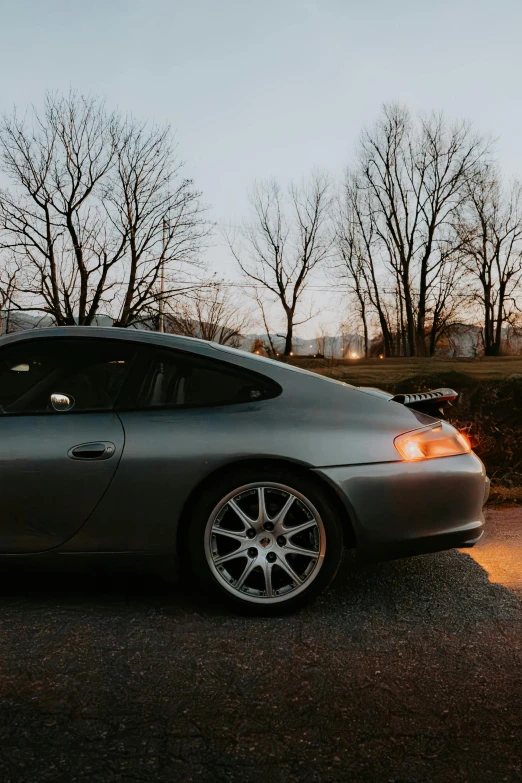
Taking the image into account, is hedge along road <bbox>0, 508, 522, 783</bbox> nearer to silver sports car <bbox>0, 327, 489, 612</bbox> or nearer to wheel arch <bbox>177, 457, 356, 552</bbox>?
silver sports car <bbox>0, 327, 489, 612</bbox>

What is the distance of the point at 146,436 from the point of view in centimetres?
342

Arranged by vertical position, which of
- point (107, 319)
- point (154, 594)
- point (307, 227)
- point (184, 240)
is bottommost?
point (154, 594)

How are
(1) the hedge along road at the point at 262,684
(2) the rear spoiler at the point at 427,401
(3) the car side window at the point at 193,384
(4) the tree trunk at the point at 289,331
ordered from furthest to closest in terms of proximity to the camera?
(4) the tree trunk at the point at 289,331, (2) the rear spoiler at the point at 427,401, (3) the car side window at the point at 193,384, (1) the hedge along road at the point at 262,684

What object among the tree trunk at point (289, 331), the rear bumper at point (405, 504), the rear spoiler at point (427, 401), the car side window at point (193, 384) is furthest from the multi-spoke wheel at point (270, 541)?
the tree trunk at point (289, 331)

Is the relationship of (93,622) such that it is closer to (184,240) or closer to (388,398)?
(388,398)

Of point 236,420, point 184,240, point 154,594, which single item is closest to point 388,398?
point 236,420

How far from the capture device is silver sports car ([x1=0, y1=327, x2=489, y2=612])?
133 inches

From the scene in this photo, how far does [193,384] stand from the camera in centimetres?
361

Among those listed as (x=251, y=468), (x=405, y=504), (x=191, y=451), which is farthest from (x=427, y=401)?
(x=191, y=451)

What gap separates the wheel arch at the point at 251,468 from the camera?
3393 millimetres

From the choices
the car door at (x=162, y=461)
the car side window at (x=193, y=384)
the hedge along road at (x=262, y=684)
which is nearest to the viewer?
the hedge along road at (x=262, y=684)

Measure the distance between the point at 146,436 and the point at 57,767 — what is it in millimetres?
1612

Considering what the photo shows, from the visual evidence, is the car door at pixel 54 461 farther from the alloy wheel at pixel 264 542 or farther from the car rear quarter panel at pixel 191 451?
the alloy wheel at pixel 264 542

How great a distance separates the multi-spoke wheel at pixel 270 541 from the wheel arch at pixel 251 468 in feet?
0.16
